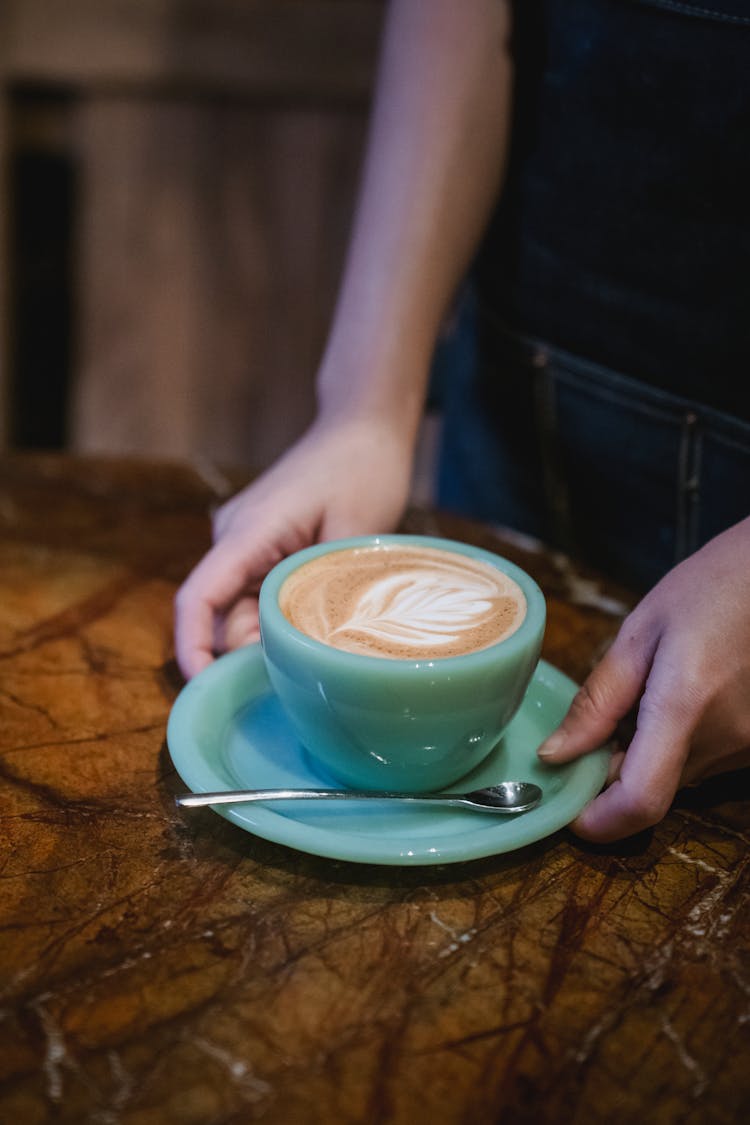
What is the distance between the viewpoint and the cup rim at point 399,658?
71cm

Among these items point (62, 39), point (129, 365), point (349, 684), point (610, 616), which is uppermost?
point (62, 39)

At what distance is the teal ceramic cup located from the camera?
0.71 metres

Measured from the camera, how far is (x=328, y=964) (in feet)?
2.08

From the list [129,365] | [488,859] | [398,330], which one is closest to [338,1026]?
[488,859]

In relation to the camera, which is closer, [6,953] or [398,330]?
[6,953]

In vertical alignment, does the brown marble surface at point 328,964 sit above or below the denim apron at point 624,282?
below

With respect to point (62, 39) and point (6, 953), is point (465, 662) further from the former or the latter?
point (62, 39)

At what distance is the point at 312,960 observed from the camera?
0.64 m

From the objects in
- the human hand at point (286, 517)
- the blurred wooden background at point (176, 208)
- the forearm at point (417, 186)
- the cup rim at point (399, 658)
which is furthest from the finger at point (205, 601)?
the blurred wooden background at point (176, 208)

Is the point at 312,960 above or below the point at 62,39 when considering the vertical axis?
below

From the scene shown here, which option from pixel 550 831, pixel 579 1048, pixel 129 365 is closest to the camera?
pixel 579 1048

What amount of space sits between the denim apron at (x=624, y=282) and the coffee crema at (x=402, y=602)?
1.46 feet

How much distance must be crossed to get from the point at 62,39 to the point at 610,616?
2.08m

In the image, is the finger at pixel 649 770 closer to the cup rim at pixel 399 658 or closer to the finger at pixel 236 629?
the cup rim at pixel 399 658
